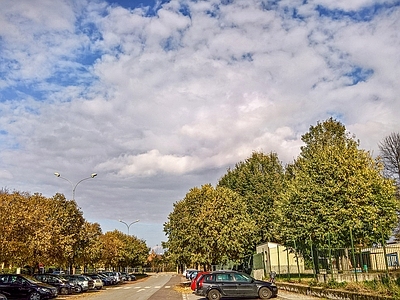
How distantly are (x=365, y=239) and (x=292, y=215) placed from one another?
6.19m

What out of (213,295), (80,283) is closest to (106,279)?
(80,283)

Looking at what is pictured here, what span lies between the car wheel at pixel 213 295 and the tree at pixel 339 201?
383 inches

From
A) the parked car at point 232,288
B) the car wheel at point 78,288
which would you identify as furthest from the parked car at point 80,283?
the parked car at point 232,288

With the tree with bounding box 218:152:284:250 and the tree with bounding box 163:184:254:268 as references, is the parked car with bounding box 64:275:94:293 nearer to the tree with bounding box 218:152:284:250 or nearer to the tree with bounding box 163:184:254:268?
the tree with bounding box 163:184:254:268

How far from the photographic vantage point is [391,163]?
44.9 metres

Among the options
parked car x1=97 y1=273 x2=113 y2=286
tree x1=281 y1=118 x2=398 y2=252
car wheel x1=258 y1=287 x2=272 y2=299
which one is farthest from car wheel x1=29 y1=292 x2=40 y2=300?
parked car x1=97 y1=273 x2=113 y2=286

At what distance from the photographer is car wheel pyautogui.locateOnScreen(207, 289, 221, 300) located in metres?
22.0

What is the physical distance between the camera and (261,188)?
48.9 metres

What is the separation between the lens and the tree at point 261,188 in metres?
48.2

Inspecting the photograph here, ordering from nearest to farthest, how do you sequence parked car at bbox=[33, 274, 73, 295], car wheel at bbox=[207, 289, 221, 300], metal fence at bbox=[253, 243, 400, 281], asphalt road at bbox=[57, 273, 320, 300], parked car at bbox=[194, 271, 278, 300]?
metal fence at bbox=[253, 243, 400, 281], car wheel at bbox=[207, 289, 221, 300], parked car at bbox=[194, 271, 278, 300], asphalt road at bbox=[57, 273, 320, 300], parked car at bbox=[33, 274, 73, 295]

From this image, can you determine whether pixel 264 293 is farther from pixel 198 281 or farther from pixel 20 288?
pixel 20 288

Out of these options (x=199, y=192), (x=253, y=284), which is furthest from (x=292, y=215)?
(x=253, y=284)

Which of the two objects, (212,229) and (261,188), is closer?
(212,229)

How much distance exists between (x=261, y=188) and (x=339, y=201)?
16680 millimetres
